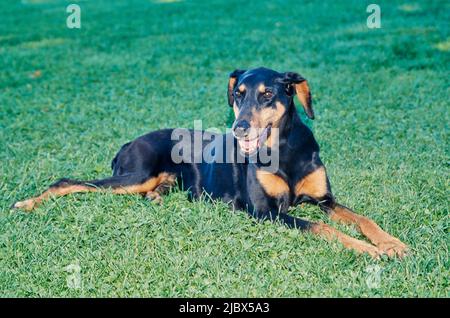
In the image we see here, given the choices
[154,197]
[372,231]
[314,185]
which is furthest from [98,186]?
[372,231]

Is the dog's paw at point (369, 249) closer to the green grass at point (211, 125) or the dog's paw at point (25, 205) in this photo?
the green grass at point (211, 125)

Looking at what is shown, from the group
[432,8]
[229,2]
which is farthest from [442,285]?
[229,2]

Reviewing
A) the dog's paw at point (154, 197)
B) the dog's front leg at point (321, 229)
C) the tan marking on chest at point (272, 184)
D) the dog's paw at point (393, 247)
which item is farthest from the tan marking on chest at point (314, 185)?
the dog's paw at point (154, 197)

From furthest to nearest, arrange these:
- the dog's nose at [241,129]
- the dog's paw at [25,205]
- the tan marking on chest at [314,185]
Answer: the dog's paw at [25,205]
the tan marking on chest at [314,185]
the dog's nose at [241,129]

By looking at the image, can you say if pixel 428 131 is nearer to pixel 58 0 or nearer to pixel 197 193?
pixel 197 193

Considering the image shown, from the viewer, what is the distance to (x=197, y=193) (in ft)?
20.8

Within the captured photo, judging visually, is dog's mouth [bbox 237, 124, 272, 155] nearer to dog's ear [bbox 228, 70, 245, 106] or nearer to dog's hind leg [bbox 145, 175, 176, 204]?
dog's ear [bbox 228, 70, 245, 106]

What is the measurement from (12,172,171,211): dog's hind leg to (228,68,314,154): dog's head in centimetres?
125

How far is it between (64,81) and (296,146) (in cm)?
729

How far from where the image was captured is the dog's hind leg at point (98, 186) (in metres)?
5.98

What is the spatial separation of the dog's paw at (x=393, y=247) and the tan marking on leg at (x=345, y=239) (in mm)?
65

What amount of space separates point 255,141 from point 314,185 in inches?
26.1
